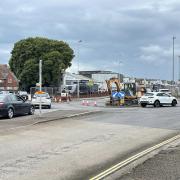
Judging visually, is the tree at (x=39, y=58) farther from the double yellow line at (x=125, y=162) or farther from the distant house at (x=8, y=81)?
the double yellow line at (x=125, y=162)

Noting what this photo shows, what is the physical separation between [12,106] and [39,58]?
68.9 meters

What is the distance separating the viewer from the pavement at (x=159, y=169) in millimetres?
8930

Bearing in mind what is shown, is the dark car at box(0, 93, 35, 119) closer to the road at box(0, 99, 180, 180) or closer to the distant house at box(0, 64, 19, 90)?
the road at box(0, 99, 180, 180)

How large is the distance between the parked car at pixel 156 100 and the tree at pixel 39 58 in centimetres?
4770

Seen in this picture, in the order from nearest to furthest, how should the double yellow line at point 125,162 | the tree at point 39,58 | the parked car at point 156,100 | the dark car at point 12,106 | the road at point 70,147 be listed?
the double yellow line at point 125,162
the road at point 70,147
the dark car at point 12,106
the parked car at point 156,100
the tree at point 39,58

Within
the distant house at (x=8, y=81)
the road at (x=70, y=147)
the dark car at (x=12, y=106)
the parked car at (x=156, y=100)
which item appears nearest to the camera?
the road at (x=70, y=147)

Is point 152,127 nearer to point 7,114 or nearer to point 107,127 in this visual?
point 107,127

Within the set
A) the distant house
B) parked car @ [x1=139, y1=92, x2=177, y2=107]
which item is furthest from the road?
the distant house

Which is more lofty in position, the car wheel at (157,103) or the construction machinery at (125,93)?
the construction machinery at (125,93)

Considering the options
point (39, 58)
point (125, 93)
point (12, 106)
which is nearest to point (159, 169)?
point (12, 106)

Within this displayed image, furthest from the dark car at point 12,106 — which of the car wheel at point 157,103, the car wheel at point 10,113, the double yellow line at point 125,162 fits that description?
the car wheel at point 157,103

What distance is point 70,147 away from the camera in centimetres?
1337

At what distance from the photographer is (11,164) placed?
10258 millimetres

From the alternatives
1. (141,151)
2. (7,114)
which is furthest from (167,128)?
(7,114)
